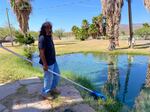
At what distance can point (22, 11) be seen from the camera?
4853 cm

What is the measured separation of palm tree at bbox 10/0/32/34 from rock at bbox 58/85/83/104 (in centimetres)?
4069

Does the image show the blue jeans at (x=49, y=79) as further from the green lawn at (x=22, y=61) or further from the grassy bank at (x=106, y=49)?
the grassy bank at (x=106, y=49)

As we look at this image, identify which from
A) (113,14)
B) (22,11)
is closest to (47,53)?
(113,14)

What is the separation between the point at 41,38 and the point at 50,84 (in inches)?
48.3

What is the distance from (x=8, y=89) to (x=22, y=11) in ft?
134

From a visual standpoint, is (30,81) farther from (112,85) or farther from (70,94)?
(112,85)

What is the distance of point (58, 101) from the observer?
7656mm

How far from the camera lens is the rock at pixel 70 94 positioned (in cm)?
776

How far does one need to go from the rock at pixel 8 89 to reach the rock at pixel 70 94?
136cm

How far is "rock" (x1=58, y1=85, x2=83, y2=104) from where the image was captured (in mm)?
7762

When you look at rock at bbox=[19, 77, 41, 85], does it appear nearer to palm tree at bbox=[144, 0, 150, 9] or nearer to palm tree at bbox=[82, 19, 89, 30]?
palm tree at bbox=[144, 0, 150, 9]

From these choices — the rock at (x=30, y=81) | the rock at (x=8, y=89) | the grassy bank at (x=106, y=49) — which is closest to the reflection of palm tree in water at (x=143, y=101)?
the rock at (x=30, y=81)

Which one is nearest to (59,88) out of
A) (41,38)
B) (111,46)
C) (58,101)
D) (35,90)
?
(35,90)

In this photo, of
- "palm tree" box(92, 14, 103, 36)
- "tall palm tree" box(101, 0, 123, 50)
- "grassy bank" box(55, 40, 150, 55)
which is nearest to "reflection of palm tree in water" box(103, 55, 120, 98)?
"grassy bank" box(55, 40, 150, 55)
